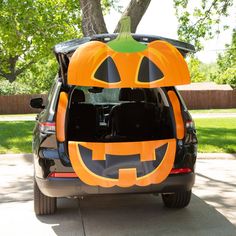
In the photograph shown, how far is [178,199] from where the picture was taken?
218 inches

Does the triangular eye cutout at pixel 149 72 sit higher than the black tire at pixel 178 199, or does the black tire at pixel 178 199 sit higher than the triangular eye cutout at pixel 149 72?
the triangular eye cutout at pixel 149 72

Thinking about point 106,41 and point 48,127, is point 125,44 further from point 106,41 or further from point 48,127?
point 48,127

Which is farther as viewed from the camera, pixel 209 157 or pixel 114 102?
pixel 209 157

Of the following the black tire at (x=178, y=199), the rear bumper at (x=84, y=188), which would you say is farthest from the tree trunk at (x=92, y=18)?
the rear bumper at (x=84, y=188)

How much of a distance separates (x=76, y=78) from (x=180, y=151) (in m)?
1.34

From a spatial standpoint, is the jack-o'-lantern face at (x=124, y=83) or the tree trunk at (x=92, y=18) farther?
the tree trunk at (x=92, y=18)

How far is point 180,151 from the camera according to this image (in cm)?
486

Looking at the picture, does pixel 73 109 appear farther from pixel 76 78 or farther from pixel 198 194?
pixel 198 194

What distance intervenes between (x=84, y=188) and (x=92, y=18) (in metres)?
5.50

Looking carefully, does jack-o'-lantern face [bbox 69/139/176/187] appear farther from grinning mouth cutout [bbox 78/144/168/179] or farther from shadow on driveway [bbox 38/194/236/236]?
shadow on driveway [bbox 38/194/236/236]

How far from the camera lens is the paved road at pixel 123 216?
16.0 ft

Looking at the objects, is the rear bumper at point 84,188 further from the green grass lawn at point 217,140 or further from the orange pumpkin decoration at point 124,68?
the green grass lawn at point 217,140

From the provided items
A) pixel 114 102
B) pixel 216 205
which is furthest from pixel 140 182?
pixel 114 102

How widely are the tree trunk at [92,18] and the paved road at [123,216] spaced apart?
372 centimetres
